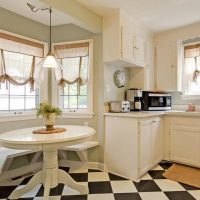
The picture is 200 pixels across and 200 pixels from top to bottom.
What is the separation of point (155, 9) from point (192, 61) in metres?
1.31

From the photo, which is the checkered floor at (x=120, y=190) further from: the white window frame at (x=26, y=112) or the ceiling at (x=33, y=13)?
the ceiling at (x=33, y=13)

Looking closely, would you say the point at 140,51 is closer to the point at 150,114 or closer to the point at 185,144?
the point at 150,114

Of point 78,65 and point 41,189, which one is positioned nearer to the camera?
point 41,189

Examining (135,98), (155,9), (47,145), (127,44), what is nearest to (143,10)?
(155,9)

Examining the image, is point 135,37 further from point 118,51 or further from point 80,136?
point 80,136

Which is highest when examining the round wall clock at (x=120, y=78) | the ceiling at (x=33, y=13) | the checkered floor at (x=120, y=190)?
the ceiling at (x=33, y=13)

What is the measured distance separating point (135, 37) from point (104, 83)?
3.09 ft

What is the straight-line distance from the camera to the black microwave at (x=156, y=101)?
10.6ft

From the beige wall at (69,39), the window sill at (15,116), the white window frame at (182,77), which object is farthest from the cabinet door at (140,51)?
the window sill at (15,116)

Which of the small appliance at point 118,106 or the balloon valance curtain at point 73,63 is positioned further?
the balloon valance curtain at point 73,63

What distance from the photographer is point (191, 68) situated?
3.43 metres

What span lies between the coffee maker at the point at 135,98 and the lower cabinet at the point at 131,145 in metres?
0.40

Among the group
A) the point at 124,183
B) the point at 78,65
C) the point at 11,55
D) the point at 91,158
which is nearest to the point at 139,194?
the point at 124,183

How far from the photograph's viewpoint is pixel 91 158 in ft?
9.61
